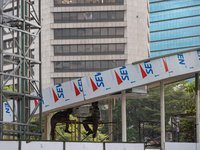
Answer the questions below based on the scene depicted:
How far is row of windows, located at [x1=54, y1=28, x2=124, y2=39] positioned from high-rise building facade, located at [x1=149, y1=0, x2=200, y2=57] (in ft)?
249

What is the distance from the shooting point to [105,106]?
8556 cm

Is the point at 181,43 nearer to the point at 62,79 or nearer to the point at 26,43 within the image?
the point at 62,79

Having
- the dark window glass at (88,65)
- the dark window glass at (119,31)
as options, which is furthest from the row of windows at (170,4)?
the dark window glass at (88,65)

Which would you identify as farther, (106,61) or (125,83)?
(106,61)

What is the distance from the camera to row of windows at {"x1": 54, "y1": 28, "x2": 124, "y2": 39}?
290 ft

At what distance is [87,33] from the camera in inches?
3497

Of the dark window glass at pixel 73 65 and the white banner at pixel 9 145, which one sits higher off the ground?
the dark window glass at pixel 73 65

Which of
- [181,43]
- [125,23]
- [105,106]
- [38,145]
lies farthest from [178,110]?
[181,43]

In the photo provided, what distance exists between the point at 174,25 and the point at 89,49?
83775 mm

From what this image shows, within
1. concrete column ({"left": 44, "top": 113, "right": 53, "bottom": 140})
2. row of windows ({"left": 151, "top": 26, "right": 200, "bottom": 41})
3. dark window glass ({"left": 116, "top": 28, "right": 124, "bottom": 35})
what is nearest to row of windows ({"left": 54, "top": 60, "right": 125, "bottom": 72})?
dark window glass ({"left": 116, "top": 28, "right": 124, "bottom": 35})

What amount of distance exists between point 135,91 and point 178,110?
53.2m

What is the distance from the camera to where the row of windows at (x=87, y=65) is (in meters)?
87.2

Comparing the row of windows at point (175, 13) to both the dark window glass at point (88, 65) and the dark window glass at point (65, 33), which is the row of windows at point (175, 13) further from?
the dark window glass at point (88, 65)

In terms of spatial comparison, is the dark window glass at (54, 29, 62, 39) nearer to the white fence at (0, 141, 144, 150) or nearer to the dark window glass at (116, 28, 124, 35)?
the dark window glass at (116, 28, 124, 35)
